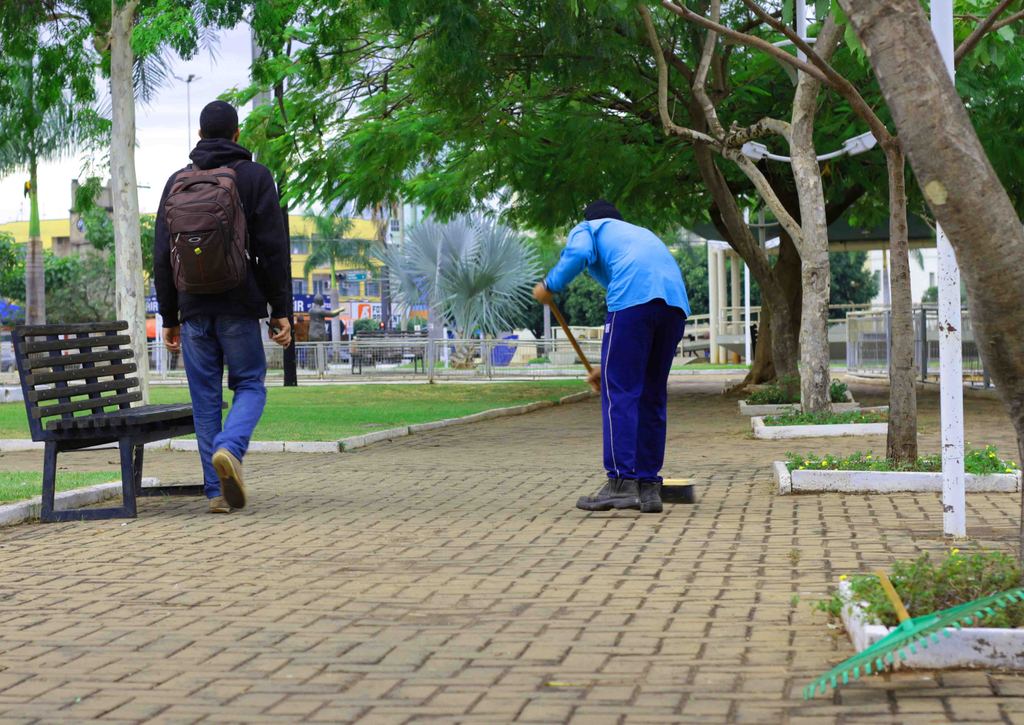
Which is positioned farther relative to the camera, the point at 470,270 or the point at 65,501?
the point at 470,270

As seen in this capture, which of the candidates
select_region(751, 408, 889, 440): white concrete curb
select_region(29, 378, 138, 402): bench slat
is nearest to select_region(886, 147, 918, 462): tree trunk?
select_region(751, 408, 889, 440): white concrete curb

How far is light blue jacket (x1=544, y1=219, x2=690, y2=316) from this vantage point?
7.94 meters

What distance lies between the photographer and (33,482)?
926 cm

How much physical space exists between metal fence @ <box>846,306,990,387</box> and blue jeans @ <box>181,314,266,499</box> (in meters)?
11.6

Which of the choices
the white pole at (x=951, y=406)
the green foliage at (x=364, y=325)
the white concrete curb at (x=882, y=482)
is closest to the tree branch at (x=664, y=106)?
the white concrete curb at (x=882, y=482)

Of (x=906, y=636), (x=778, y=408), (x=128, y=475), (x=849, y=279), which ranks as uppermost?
(x=849, y=279)

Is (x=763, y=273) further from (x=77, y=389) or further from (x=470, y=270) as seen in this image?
(x=470, y=270)

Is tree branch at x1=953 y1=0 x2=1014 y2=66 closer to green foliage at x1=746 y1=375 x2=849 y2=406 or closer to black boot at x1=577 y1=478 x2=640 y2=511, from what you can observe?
black boot at x1=577 y1=478 x2=640 y2=511

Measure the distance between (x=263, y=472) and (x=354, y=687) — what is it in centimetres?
687

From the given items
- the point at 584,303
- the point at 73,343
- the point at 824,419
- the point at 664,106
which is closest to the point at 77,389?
the point at 73,343

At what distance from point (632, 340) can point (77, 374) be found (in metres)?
3.31

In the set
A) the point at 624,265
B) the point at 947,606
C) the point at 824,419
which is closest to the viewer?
the point at 947,606

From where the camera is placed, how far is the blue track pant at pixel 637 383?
Answer: 7941 mm

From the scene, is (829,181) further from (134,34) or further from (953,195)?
(953,195)
